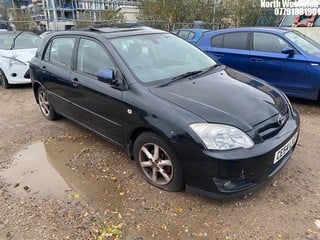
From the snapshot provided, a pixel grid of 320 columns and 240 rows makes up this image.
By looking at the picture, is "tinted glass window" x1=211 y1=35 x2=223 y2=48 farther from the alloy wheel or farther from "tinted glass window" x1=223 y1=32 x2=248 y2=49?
the alloy wheel

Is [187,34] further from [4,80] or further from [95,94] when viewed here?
[95,94]

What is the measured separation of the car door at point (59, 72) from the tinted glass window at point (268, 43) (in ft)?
11.6

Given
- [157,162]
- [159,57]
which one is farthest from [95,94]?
[157,162]

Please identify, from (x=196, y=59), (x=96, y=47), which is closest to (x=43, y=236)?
(x=96, y=47)

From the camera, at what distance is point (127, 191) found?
3.06 metres

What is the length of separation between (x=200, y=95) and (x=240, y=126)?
543mm

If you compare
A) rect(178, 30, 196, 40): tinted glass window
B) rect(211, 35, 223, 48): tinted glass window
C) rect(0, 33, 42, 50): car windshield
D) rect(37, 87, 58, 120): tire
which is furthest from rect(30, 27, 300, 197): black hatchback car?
rect(178, 30, 196, 40): tinted glass window

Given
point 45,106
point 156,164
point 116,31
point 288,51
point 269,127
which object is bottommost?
point 45,106

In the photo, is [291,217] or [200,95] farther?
[200,95]

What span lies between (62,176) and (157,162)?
1234mm

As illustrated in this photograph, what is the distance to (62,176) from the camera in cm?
342

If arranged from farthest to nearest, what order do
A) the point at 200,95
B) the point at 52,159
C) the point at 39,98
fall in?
the point at 39,98 < the point at 52,159 < the point at 200,95

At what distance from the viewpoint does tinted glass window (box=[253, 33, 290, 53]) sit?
17.7 ft

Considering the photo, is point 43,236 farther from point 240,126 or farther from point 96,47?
point 96,47
